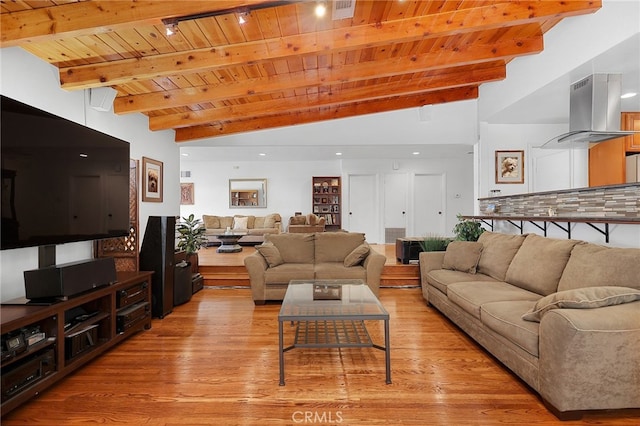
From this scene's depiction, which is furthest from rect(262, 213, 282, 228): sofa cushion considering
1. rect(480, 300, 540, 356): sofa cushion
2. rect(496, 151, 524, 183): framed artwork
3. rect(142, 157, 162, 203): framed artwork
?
rect(480, 300, 540, 356): sofa cushion

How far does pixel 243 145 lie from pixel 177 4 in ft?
12.4

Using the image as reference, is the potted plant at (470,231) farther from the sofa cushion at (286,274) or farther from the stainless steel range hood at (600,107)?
the sofa cushion at (286,274)

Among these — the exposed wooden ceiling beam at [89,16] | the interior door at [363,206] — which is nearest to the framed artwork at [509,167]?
the interior door at [363,206]

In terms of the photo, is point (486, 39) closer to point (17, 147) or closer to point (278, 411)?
point (278, 411)

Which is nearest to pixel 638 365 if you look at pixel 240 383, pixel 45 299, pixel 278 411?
pixel 278 411

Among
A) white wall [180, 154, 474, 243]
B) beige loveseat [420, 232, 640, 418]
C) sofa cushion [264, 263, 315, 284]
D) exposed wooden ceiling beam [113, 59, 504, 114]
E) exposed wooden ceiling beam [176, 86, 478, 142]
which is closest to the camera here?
beige loveseat [420, 232, 640, 418]

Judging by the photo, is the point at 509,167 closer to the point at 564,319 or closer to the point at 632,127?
the point at 632,127

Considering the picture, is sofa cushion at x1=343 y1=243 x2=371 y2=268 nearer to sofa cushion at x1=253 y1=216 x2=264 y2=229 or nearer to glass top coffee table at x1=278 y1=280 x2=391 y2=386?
glass top coffee table at x1=278 y1=280 x2=391 y2=386

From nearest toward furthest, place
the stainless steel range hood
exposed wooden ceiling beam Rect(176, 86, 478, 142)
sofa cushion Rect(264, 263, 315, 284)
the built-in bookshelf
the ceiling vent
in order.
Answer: the ceiling vent, the stainless steel range hood, sofa cushion Rect(264, 263, 315, 284), exposed wooden ceiling beam Rect(176, 86, 478, 142), the built-in bookshelf

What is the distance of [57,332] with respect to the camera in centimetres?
208

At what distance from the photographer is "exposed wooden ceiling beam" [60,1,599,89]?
252 centimetres

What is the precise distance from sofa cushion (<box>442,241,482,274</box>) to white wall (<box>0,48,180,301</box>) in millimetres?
3737

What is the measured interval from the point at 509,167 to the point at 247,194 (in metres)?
6.74

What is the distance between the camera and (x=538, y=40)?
3.29 m
